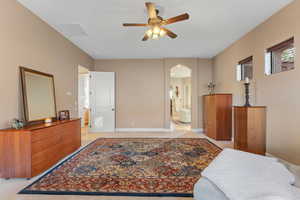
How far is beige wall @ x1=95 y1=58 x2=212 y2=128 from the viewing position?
639 centimetres

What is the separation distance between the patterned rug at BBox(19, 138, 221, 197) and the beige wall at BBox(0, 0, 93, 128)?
45.5 inches

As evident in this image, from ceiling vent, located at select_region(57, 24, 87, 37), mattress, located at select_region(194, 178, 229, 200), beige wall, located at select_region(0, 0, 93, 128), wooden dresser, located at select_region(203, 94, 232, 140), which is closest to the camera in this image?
mattress, located at select_region(194, 178, 229, 200)

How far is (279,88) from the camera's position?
118 inches

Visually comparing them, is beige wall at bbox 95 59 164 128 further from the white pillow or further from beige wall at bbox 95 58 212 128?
the white pillow

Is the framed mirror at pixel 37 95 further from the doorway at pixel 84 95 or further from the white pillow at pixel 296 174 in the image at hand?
the doorway at pixel 84 95

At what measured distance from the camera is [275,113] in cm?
310

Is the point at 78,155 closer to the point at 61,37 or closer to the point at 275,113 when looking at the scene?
the point at 61,37

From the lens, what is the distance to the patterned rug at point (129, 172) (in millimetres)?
2162

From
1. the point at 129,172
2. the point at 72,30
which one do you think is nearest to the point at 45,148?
the point at 129,172

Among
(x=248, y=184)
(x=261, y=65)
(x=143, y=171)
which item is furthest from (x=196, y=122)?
(x=248, y=184)

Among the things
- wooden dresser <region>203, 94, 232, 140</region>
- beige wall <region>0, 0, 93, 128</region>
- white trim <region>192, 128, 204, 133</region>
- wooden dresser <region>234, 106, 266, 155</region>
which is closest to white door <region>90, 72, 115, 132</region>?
beige wall <region>0, 0, 93, 128</region>

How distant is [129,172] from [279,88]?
9.62 feet

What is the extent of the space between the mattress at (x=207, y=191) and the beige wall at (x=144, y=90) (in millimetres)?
5194

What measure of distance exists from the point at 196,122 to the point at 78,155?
4262 millimetres
